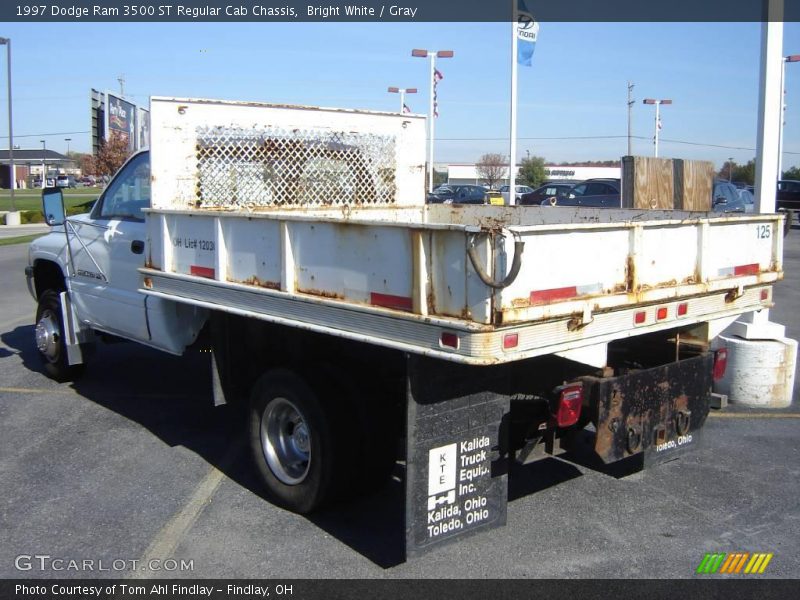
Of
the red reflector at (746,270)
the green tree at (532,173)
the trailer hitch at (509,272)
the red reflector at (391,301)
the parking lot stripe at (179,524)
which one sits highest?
the green tree at (532,173)

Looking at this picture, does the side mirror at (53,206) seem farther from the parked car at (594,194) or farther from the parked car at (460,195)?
the parked car at (460,195)

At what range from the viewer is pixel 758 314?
23.3 feet

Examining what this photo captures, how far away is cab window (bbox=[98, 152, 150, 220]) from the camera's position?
6.68 meters

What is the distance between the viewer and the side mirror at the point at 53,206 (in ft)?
22.8

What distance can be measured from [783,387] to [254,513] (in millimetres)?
4709

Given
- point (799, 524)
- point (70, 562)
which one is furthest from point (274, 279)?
point (799, 524)

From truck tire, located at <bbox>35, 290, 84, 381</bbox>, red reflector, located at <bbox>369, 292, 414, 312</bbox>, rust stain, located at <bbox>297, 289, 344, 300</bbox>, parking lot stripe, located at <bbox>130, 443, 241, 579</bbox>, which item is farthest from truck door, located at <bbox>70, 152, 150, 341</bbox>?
red reflector, located at <bbox>369, 292, 414, 312</bbox>

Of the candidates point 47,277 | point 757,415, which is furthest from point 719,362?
point 47,277

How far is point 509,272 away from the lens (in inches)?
139

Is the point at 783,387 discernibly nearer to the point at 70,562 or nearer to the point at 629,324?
the point at 629,324

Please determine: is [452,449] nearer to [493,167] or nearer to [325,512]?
[325,512]

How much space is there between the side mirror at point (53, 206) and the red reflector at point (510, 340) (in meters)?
4.74

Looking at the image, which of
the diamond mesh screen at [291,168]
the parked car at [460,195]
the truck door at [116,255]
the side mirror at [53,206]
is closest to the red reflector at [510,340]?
the diamond mesh screen at [291,168]
